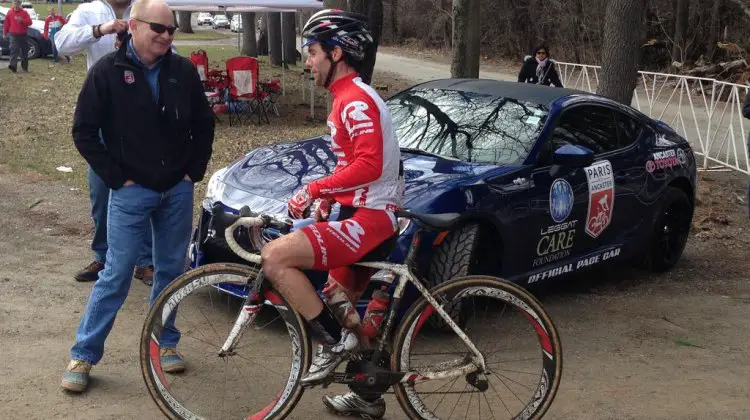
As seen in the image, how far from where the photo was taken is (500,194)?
573 cm

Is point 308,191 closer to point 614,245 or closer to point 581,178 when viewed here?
point 581,178

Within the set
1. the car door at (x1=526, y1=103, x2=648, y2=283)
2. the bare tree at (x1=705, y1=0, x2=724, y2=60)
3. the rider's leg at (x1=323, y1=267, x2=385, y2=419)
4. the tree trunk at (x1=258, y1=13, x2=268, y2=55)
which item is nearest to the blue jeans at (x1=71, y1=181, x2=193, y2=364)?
the rider's leg at (x1=323, y1=267, x2=385, y2=419)

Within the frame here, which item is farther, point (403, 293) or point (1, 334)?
point (1, 334)

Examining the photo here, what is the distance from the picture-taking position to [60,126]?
14203 millimetres

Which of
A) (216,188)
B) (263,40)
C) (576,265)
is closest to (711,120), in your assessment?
(576,265)

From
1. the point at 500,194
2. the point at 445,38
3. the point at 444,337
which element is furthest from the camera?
the point at 445,38

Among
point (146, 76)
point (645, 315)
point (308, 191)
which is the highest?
point (146, 76)

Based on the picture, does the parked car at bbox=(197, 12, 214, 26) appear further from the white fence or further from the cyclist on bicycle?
the cyclist on bicycle

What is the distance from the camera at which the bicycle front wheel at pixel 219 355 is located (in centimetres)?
395

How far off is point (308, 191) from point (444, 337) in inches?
40.6

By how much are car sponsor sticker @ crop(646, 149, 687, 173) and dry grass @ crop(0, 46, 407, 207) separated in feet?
15.7

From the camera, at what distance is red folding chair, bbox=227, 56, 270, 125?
607 inches

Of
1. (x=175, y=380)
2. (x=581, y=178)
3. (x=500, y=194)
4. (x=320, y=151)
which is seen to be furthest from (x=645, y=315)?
(x=175, y=380)

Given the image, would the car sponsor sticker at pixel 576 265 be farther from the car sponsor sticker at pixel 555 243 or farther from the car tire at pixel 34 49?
the car tire at pixel 34 49
